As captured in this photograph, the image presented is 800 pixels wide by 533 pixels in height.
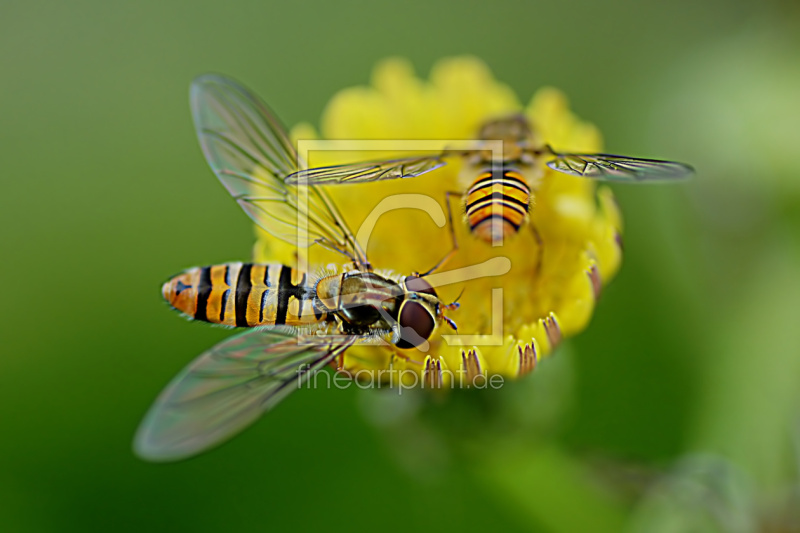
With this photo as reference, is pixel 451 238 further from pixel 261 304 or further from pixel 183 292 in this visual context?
pixel 183 292

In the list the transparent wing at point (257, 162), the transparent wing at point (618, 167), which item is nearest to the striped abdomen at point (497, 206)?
the transparent wing at point (618, 167)

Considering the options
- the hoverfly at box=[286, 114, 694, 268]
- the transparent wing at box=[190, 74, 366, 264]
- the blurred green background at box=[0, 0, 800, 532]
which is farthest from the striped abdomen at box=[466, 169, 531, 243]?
the blurred green background at box=[0, 0, 800, 532]

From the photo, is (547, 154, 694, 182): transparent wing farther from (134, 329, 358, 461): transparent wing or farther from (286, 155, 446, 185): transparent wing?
(134, 329, 358, 461): transparent wing

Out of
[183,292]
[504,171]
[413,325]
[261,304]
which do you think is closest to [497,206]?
[504,171]

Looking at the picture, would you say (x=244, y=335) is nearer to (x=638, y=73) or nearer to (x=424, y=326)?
(x=424, y=326)

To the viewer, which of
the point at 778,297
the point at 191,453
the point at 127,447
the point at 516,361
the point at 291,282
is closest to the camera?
the point at 191,453

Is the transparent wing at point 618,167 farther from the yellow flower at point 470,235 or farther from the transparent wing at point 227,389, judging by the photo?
the transparent wing at point 227,389

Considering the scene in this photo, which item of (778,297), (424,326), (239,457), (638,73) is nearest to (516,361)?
(424,326)
